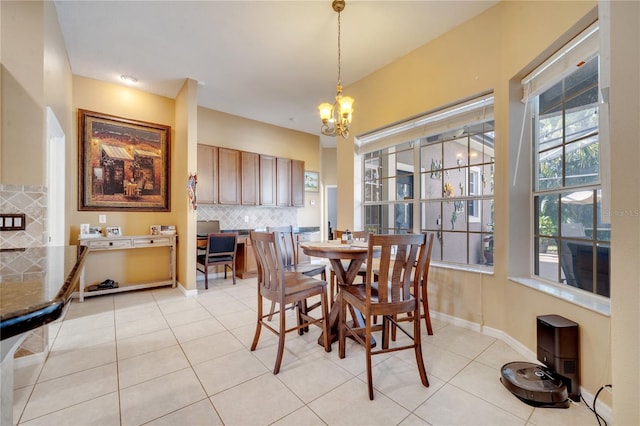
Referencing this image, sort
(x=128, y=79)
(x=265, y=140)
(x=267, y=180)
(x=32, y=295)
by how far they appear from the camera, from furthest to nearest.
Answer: (x=265, y=140) < (x=267, y=180) < (x=128, y=79) < (x=32, y=295)

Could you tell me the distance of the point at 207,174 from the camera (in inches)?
182

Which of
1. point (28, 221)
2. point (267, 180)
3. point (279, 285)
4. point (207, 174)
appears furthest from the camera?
point (267, 180)

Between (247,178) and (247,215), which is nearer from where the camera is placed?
(247,178)

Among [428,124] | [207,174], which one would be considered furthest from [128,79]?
[428,124]

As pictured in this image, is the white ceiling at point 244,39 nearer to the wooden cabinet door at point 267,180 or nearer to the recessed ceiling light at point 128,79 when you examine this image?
the recessed ceiling light at point 128,79

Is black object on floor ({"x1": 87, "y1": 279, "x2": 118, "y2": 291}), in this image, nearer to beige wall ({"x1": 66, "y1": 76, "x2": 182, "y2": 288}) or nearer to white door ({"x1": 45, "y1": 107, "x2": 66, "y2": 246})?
beige wall ({"x1": 66, "y1": 76, "x2": 182, "y2": 288})

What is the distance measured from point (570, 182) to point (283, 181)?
4529 mm

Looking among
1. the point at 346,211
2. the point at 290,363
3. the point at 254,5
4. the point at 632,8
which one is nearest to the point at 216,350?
the point at 290,363

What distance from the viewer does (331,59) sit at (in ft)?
11.0

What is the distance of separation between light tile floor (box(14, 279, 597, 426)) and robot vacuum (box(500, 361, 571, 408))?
44mm

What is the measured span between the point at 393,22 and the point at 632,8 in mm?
2294

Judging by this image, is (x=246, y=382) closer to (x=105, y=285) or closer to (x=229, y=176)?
(x=105, y=285)

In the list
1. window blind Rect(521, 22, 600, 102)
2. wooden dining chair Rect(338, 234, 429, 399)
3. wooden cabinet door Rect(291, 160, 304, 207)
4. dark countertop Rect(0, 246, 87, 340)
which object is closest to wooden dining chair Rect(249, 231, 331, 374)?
wooden dining chair Rect(338, 234, 429, 399)

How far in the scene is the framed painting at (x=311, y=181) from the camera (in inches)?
248
